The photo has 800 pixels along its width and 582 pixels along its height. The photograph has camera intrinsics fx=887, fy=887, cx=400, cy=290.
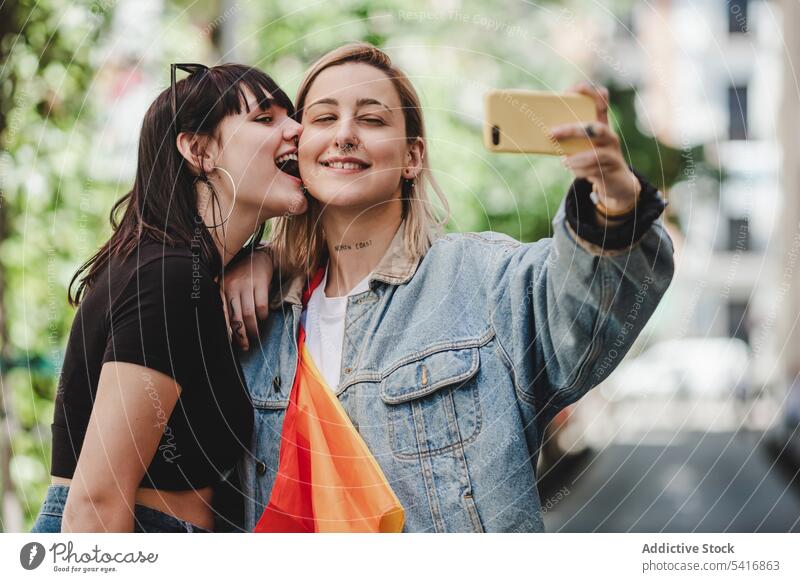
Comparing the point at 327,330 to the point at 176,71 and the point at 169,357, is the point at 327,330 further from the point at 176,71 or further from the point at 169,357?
the point at 176,71

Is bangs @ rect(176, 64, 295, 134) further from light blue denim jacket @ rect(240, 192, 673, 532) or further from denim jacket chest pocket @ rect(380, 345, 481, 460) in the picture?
denim jacket chest pocket @ rect(380, 345, 481, 460)

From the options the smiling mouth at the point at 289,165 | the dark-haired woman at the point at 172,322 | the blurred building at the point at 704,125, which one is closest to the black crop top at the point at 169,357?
the dark-haired woman at the point at 172,322

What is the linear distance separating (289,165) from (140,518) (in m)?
0.85

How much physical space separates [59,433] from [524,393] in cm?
104

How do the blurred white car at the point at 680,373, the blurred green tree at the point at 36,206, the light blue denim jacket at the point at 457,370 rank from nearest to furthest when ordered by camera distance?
1. the light blue denim jacket at the point at 457,370
2. the blurred green tree at the point at 36,206
3. the blurred white car at the point at 680,373

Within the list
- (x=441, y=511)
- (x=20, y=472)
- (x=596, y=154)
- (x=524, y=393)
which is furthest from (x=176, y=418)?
(x=20, y=472)

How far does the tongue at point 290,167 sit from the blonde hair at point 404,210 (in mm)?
70

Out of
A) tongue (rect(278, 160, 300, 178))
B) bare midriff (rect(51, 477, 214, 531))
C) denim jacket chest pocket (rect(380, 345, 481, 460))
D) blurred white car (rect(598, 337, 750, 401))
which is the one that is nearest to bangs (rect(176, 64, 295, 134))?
tongue (rect(278, 160, 300, 178))

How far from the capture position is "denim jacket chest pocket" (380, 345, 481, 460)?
1.83m

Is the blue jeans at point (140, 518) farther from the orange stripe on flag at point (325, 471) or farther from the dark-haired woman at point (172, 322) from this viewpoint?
the orange stripe on flag at point (325, 471)

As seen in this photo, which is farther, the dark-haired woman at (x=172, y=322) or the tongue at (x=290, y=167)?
the tongue at (x=290, y=167)

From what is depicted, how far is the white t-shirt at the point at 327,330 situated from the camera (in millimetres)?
1956

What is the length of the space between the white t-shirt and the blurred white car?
3.33 feet

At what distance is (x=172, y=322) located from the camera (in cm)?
184
